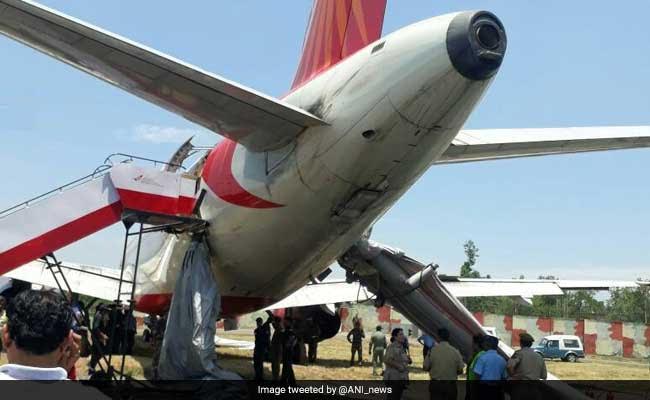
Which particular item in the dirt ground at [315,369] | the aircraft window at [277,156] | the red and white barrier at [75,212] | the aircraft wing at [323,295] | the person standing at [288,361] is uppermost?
the aircraft window at [277,156]

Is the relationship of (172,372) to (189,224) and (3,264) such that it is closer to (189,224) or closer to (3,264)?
(189,224)

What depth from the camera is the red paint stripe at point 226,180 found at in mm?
9047

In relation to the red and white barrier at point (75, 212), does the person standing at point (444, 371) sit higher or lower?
lower

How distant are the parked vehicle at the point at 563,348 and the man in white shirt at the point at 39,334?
28863mm

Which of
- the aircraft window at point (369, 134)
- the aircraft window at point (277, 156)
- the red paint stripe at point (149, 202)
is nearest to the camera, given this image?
the aircraft window at point (369, 134)

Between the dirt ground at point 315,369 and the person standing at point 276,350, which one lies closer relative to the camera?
the person standing at point 276,350

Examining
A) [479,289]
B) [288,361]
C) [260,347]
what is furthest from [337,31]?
[479,289]

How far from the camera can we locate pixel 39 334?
93.0 inches

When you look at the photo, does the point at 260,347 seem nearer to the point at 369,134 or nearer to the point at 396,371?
the point at 396,371

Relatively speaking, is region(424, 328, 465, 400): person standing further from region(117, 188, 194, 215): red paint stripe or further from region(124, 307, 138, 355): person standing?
region(117, 188, 194, 215): red paint stripe

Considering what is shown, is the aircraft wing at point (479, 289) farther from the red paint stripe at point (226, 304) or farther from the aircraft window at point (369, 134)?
the aircraft window at point (369, 134)

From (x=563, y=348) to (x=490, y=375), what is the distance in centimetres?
2258

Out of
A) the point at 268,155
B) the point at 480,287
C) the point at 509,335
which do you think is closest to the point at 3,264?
the point at 268,155

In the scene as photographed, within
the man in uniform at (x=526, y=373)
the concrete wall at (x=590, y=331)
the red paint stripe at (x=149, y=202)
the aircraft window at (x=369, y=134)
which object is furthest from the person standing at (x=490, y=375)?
the concrete wall at (x=590, y=331)
